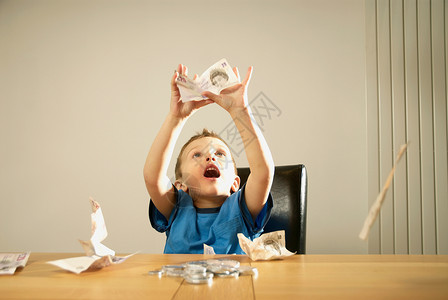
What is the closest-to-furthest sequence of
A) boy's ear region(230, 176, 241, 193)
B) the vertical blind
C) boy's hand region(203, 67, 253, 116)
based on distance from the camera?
boy's hand region(203, 67, 253, 116) → boy's ear region(230, 176, 241, 193) → the vertical blind

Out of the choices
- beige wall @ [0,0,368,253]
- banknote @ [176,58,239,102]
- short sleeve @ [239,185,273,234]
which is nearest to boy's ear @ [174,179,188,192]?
short sleeve @ [239,185,273,234]

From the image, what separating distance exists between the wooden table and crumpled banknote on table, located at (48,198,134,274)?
0.5 inches

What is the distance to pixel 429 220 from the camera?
2545 millimetres

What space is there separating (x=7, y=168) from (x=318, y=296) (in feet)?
9.60

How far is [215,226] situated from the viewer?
1262 millimetres

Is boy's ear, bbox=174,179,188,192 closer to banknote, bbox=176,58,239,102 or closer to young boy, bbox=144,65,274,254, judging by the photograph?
young boy, bbox=144,65,274,254

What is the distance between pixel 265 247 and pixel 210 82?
483 millimetres

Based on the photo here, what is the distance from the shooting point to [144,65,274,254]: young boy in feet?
3.74

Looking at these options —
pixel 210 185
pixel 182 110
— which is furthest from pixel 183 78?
pixel 210 185

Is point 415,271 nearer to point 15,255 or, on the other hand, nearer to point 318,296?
point 318,296

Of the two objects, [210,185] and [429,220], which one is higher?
[210,185]

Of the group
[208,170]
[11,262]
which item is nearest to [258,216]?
[208,170]

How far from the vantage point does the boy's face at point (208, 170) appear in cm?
135

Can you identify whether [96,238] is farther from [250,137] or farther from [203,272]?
[250,137]
